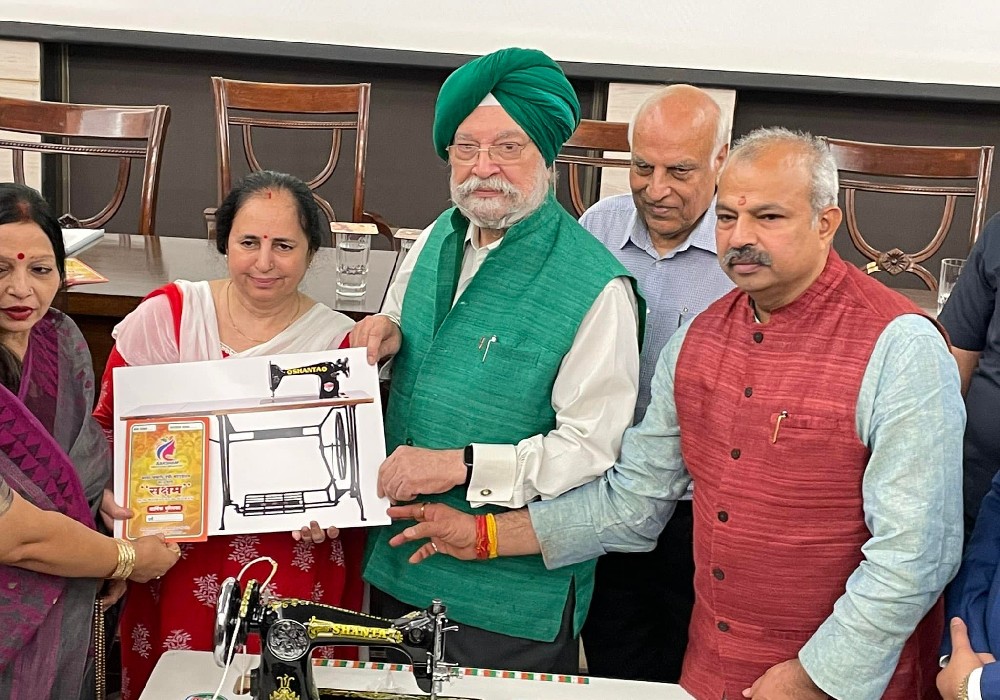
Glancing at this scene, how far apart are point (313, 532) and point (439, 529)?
0.66 feet

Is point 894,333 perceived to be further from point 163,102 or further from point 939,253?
point 163,102

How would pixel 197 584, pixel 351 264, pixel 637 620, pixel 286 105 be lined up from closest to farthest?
pixel 197 584 → pixel 637 620 → pixel 351 264 → pixel 286 105

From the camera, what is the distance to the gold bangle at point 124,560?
1.60 metres

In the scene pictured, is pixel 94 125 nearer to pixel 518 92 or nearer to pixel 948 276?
pixel 518 92

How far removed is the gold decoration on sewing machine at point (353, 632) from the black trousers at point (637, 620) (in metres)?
0.86

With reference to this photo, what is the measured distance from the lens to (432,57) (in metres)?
4.44

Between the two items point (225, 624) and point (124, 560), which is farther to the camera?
point (124, 560)

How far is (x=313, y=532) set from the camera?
1.73 m

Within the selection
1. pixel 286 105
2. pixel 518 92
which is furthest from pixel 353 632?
pixel 286 105

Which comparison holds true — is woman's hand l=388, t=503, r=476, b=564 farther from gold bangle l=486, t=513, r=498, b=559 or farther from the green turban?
the green turban

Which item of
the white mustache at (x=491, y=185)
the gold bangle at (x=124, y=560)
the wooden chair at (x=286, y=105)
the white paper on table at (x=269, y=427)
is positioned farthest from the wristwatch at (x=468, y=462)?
the wooden chair at (x=286, y=105)

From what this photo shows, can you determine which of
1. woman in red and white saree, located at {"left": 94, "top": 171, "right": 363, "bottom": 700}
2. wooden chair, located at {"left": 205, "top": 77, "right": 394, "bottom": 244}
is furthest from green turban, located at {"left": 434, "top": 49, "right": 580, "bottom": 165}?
wooden chair, located at {"left": 205, "top": 77, "right": 394, "bottom": 244}

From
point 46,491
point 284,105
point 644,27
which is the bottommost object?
point 46,491

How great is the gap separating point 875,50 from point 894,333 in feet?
11.1
